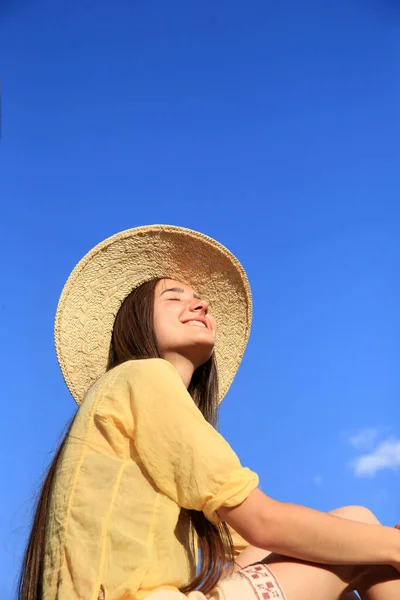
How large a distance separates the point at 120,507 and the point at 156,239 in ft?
5.17

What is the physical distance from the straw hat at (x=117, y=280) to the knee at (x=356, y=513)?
1226 millimetres

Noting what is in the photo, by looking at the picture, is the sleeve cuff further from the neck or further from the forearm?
the neck

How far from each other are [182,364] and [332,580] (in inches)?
43.4

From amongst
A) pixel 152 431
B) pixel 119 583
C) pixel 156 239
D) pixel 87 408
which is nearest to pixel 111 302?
pixel 156 239

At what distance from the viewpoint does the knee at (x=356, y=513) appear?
7.77 ft

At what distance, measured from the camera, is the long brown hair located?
7.46 ft

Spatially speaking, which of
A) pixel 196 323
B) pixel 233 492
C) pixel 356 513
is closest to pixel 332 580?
pixel 356 513

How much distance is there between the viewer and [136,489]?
2.14 meters

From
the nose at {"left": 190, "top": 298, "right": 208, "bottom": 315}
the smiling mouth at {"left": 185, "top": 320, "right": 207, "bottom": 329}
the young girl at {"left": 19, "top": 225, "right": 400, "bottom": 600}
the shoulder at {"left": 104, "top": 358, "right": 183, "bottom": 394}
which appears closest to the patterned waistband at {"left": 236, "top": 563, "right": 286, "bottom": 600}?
the young girl at {"left": 19, "top": 225, "right": 400, "bottom": 600}

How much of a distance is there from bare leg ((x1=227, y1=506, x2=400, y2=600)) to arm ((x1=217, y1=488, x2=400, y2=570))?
0.05 metres

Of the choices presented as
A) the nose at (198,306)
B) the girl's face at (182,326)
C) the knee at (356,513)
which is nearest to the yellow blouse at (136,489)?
the knee at (356,513)

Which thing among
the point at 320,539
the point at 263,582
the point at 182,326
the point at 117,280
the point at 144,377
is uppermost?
the point at 117,280

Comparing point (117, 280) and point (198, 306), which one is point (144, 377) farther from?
point (117, 280)

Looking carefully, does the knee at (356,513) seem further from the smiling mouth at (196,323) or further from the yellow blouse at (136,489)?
the smiling mouth at (196,323)
